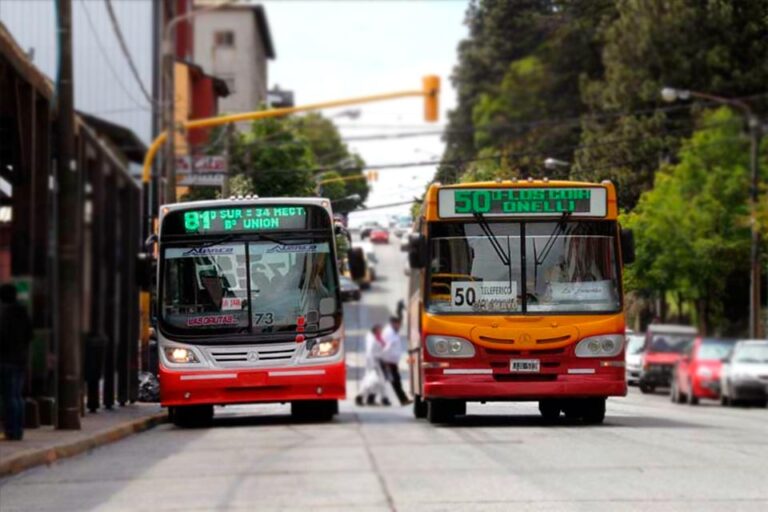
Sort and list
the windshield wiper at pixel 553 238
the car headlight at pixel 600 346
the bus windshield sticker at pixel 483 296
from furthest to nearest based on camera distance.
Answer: the windshield wiper at pixel 553 238 → the bus windshield sticker at pixel 483 296 → the car headlight at pixel 600 346

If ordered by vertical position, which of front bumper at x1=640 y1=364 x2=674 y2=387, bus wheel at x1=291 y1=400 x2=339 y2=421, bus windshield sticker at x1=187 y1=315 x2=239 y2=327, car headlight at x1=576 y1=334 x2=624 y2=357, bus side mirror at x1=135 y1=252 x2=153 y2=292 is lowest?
bus wheel at x1=291 y1=400 x2=339 y2=421

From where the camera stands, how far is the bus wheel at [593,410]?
21.8 feet

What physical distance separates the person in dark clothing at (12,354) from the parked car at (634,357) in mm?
14003

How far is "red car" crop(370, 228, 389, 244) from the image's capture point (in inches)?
281

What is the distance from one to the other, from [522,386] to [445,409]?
92 centimetres

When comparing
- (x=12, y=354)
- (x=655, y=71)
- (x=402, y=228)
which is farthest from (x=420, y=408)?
(x=12, y=354)

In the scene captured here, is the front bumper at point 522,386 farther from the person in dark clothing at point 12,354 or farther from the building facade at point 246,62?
the person in dark clothing at point 12,354

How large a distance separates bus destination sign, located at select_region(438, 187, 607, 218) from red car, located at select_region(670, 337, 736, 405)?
27.5 inches

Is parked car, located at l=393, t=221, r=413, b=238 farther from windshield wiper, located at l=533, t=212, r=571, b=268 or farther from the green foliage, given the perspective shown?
the green foliage

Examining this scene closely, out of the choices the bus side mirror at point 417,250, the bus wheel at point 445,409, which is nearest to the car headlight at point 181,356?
the bus side mirror at point 417,250

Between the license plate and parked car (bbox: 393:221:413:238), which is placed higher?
parked car (bbox: 393:221:413:238)

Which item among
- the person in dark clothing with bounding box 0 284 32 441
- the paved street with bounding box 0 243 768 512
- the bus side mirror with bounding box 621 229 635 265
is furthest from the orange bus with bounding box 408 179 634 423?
the person in dark clothing with bounding box 0 284 32 441

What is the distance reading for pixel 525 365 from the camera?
685 cm

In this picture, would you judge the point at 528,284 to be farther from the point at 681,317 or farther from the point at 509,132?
the point at 509,132
